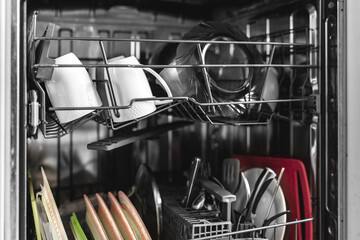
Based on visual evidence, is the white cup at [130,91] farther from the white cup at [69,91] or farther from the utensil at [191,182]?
the utensil at [191,182]

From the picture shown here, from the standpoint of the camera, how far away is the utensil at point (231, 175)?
1085mm

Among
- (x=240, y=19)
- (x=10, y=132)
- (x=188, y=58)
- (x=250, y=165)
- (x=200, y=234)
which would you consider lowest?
(x=200, y=234)

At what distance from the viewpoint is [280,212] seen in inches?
38.0

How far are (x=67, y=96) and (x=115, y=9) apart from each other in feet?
1.95

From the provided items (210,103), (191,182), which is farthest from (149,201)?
(210,103)

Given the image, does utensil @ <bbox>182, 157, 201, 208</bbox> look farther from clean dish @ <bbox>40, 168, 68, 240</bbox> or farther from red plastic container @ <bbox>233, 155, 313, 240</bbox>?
clean dish @ <bbox>40, 168, 68, 240</bbox>

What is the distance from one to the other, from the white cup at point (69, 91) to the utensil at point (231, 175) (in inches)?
18.0

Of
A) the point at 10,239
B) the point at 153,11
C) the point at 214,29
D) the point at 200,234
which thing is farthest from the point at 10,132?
the point at 153,11

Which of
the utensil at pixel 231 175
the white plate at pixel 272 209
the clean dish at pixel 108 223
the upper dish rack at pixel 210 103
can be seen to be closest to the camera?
the upper dish rack at pixel 210 103

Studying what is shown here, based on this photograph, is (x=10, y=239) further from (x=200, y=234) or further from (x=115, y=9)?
(x=115, y=9)

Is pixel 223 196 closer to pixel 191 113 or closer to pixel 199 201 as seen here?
pixel 199 201

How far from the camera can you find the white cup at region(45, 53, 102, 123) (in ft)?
2.56

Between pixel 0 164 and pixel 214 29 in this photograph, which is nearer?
pixel 0 164

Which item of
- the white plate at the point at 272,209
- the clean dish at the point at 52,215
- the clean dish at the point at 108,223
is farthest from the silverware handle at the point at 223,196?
the clean dish at the point at 52,215
